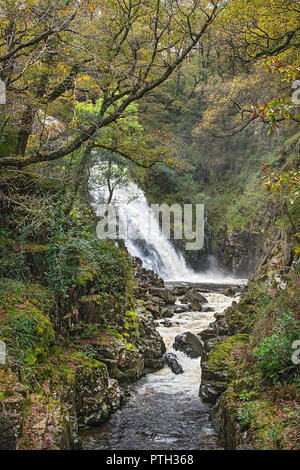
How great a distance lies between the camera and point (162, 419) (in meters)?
6.54

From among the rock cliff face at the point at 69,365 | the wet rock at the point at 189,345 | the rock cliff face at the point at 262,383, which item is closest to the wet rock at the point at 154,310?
the rock cliff face at the point at 69,365

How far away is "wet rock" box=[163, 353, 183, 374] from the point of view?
29.2ft

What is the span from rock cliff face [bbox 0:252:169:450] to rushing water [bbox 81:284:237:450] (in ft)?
0.93

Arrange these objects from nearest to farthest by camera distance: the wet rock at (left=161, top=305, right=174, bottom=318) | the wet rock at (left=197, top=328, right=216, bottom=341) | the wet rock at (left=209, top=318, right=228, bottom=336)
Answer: the wet rock at (left=209, top=318, right=228, bottom=336) < the wet rock at (left=197, top=328, right=216, bottom=341) < the wet rock at (left=161, top=305, right=174, bottom=318)

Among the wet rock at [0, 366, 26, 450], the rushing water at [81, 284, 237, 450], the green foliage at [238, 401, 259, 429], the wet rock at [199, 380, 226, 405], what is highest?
the wet rock at [0, 366, 26, 450]

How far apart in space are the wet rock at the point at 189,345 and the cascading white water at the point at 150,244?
10.8m

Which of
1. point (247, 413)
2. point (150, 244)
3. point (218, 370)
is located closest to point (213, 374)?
point (218, 370)

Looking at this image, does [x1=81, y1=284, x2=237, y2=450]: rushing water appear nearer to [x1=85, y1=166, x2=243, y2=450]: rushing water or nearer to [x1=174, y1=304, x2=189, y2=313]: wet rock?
[x1=85, y1=166, x2=243, y2=450]: rushing water

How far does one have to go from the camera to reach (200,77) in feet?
102

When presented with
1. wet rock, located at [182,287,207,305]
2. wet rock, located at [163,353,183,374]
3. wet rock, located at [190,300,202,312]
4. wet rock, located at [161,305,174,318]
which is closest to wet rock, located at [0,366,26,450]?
wet rock, located at [163,353,183,374]

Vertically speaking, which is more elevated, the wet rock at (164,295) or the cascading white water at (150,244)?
the cascading white water at (150,244)

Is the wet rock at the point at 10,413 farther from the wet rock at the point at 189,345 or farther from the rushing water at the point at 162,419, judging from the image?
the wet rock at the point at 189,345

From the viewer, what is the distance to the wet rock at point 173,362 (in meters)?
8.91
